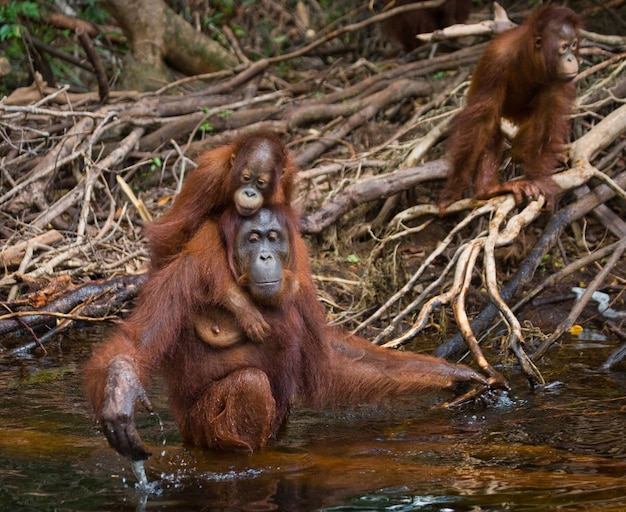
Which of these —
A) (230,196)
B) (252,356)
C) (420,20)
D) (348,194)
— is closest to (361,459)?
(252,356)

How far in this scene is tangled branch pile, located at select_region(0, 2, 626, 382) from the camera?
593cm

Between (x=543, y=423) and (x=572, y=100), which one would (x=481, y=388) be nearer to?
(x=543, y=423)

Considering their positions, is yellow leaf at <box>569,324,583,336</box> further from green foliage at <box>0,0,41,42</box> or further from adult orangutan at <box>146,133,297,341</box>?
green foliage at <box>0,0,41,42</box>

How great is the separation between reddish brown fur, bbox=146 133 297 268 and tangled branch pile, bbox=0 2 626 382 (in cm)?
111

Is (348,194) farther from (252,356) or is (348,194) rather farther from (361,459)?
(361,459)

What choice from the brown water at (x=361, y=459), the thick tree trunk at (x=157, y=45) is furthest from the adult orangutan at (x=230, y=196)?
the thick tree trunk at (x=157, y=45)

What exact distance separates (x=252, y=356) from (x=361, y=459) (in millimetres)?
700


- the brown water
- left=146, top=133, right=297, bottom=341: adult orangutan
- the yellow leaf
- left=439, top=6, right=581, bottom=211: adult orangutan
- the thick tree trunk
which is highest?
the thick tree trunk

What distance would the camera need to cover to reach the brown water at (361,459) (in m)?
3.56

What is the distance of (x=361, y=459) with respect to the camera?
4.08 meters

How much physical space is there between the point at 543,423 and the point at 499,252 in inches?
98.1

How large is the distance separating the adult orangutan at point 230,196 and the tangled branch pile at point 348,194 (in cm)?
106

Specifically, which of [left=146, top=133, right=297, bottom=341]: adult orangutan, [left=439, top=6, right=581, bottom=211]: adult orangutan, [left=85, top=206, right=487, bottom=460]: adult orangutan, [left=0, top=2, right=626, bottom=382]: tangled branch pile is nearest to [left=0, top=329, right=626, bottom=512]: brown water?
[left=85, top=206, right=487, bottom=460]: adult orangutan

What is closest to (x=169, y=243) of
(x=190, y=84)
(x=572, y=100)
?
(x=572, y=100)
